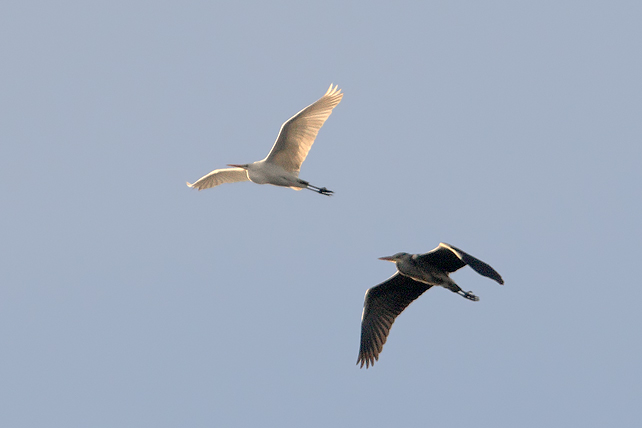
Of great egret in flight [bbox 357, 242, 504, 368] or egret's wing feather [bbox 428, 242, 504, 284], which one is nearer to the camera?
egret's wing feather [bbox 428, 242, 504, 284]

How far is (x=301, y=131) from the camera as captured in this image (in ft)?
52.3

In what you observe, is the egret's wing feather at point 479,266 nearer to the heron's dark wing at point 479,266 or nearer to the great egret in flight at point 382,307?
the heron's dark wing at point 479,266

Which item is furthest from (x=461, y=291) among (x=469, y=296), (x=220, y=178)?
(x=220, y=178)

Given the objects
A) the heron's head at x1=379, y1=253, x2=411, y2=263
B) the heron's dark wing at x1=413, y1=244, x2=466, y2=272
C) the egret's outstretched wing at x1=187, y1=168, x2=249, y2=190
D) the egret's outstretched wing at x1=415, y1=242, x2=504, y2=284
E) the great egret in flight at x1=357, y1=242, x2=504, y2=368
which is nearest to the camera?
the egret's outstretched wing at x1=415, y1=242, x2=504, y2=284

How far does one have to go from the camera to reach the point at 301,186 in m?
16.5

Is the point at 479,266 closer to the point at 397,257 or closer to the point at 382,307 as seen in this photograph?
the point at 397,257

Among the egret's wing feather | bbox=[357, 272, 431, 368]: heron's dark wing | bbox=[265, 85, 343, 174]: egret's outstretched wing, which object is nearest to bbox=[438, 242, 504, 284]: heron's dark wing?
the egret's wing feather

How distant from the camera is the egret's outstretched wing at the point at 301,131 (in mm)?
15734

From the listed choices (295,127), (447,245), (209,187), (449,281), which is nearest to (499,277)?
(447,245)

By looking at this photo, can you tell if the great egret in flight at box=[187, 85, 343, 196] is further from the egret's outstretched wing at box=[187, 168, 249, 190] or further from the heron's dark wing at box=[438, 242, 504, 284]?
the heron's dark wing at box=[438, 242, 504, 284]

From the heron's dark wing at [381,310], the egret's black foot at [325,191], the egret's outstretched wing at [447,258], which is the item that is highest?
the egret's black foot at [325,191]

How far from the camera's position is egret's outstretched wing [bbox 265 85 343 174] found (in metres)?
15.7

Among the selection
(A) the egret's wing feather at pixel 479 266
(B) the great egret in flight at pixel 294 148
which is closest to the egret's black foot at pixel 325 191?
(B) the great egret in flight at pixel 294 148

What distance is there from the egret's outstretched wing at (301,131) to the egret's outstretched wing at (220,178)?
219 centimetres
